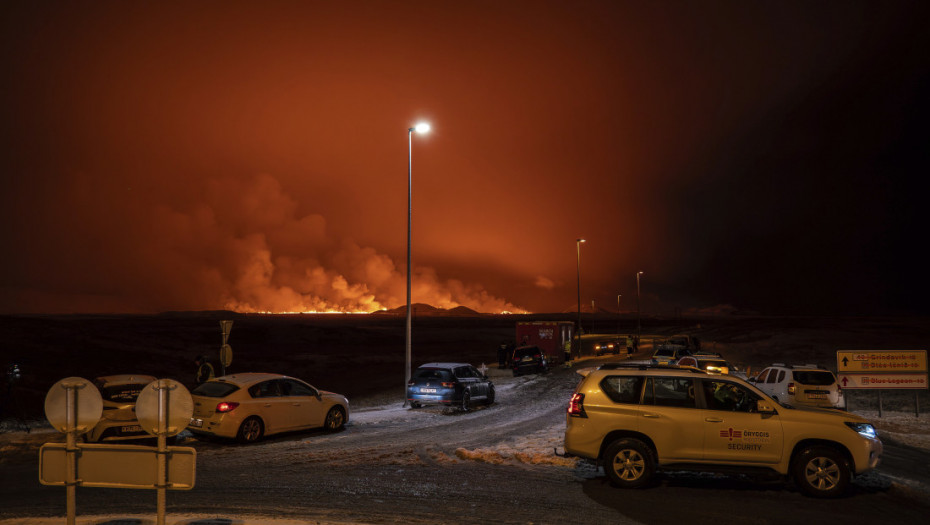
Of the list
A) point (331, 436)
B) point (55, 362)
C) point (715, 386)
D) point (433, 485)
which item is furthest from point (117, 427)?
point (55, 362)

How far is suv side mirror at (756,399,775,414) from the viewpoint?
9354mm

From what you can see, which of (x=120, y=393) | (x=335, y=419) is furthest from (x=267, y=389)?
(x=120, y=393)

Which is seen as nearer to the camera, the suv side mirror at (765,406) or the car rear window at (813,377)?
the suv side mirror at (765,406)

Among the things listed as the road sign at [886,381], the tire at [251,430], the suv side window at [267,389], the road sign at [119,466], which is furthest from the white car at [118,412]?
the road sign at [886,381]

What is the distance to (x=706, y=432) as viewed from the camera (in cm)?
938

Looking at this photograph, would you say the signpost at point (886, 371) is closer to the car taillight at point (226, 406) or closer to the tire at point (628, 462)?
the tire at point (628, 462)

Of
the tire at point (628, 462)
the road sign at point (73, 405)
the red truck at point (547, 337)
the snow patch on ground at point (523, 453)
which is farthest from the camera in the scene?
the red truck at point (547, 337)

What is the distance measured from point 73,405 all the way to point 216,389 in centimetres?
904

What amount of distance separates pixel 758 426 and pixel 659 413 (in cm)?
135

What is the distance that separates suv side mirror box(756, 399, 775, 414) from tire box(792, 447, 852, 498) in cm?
72

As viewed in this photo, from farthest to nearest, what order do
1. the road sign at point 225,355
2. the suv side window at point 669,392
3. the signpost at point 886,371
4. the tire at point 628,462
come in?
1. the signpost at point 886,371
2. the road sign at point 225,355
3. the suv side window at point 669,392
4. the tire at point 628,462

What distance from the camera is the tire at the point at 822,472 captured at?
910 centimetres

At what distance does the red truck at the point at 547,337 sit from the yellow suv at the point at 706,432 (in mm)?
33305

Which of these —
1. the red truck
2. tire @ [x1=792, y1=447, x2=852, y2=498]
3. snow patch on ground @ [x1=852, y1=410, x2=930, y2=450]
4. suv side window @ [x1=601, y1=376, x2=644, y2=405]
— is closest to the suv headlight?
tire @ [x1=792, y1=447, x2=852, y2=498]
